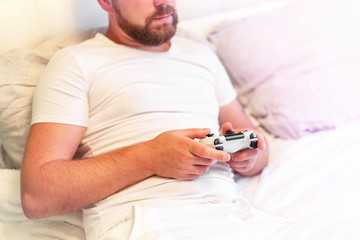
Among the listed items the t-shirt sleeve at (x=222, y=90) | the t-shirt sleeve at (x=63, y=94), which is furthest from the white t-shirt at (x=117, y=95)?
the t-shirt sleeve at (x=222, y=90)

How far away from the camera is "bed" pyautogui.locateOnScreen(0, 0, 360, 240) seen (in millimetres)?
1103

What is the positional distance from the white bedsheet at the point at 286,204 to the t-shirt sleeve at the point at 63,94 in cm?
20

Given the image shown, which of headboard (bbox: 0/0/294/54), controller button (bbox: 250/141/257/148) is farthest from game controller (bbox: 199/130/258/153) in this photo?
headboard (bbox: 0/0/294/54)

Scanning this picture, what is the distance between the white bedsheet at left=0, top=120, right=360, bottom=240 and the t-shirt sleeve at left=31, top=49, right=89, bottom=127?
200 mm

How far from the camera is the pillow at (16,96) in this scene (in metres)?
1.11

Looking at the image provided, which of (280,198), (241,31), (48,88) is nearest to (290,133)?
(280,198)

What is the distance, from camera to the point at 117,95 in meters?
1.11

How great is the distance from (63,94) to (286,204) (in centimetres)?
63

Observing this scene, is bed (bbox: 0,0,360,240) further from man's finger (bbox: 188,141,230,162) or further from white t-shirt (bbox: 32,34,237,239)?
man's finger (bbox: 188,141,230,162)

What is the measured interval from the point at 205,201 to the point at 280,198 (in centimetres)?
26

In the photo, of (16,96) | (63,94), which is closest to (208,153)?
(63,94)

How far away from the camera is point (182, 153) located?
0.98 metres

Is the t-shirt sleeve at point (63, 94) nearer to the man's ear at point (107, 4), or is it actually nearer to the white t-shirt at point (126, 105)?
the white t-shirt at point (126, 105)

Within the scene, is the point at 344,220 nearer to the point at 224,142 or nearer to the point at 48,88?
the point at 224,142
